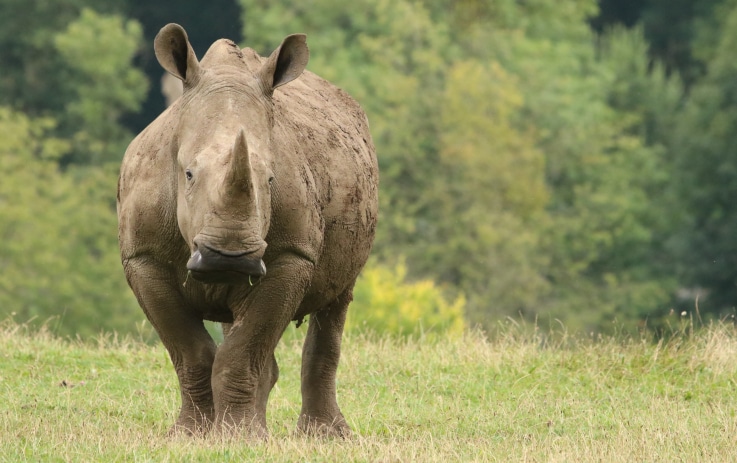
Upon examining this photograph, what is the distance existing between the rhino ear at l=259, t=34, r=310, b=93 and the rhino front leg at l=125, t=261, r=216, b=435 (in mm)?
1322

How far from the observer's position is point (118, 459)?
910 cm

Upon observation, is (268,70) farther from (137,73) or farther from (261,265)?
(137,73)

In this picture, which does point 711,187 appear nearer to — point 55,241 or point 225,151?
point 55,241

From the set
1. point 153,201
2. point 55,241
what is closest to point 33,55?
point 55,241

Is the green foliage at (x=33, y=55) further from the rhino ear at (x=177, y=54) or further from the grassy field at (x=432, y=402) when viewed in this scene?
the rhino ear at (x=177, y=54)

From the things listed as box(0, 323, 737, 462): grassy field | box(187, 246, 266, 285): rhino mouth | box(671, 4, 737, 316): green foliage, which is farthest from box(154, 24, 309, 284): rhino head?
box(671, 4, 737, 316): green foliage

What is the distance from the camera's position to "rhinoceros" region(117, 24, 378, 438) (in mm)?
8969

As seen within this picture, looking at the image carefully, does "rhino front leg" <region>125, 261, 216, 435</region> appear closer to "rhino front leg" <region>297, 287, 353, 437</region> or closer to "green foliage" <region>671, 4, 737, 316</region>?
"rhino front leg" <region>297, 287, 353, 437</region>

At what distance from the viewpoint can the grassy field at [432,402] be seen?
9.50 meters

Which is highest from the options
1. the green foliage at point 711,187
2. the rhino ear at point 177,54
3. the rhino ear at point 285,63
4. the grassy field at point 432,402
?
the rhino ear at point 177,54

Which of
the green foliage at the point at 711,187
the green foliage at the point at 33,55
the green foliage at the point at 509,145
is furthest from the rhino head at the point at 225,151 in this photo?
the green foliage at the point at 33,55

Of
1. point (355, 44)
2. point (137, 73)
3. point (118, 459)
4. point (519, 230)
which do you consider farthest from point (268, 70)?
point (137, 73)

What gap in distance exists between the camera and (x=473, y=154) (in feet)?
174

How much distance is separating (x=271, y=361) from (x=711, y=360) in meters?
4.39
